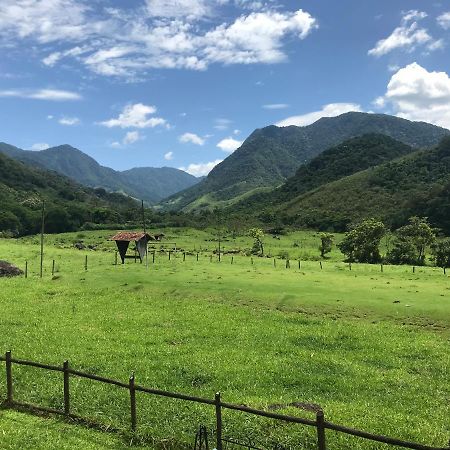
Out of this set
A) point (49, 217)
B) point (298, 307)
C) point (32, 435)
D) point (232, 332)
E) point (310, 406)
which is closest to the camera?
point (32, 435)

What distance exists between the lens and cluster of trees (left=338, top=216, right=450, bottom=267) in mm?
86850

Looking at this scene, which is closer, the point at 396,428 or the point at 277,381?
the point at 396,428

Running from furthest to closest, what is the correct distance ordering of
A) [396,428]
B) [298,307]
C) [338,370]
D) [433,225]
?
[433,225]
[298,307]
[338,370]
[396,428]

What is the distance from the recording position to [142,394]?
21.5 m

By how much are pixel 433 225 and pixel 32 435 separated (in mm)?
149199

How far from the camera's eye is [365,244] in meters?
92.2

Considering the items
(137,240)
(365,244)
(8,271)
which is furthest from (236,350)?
(365,244)

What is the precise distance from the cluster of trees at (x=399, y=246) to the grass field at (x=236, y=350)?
38452 millimetres

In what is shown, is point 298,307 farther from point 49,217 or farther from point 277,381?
point 49,217

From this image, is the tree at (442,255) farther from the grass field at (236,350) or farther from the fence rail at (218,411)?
the fence rail at (218,411)

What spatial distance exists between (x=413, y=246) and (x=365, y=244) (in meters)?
8.47

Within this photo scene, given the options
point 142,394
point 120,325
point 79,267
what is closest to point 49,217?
point 79,267

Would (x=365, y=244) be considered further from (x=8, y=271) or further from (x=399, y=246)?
(x=8, y=271)

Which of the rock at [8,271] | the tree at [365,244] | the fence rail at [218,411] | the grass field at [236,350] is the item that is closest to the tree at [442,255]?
the tree at [365,244]
